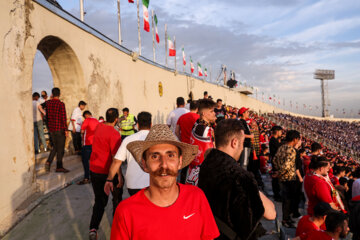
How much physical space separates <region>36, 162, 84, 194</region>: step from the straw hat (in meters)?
4.00

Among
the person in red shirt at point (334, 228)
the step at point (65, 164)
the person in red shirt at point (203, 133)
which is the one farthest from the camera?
the step at point (65, 164)

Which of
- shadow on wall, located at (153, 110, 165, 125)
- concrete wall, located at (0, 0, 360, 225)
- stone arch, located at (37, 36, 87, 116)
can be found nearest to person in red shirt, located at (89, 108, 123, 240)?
concrete wall, located at (0, 0, 360, 225)

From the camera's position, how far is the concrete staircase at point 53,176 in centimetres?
485

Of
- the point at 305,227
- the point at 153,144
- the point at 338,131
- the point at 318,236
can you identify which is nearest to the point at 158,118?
the point at 305,227

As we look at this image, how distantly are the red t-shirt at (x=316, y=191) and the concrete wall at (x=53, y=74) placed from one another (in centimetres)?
463

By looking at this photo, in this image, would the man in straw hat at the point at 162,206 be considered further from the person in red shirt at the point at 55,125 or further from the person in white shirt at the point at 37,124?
the person in white shirt at the point at 37,124

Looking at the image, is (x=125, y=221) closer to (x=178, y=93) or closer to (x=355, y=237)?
(x=355, y=237)

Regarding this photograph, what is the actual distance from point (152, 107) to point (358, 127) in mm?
53447

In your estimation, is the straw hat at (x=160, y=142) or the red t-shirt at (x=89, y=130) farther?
the red t-shirt at (x=89, y=130)

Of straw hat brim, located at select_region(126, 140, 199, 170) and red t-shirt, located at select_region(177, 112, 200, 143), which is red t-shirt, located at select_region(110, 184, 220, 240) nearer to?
straw hat brim, located at select_region(126, 140, 199, 170)

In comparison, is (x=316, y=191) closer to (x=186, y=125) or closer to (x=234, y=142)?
(x=186, y=125)

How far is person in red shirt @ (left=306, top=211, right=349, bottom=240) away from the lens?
2.71 metres

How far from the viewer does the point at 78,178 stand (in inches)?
233

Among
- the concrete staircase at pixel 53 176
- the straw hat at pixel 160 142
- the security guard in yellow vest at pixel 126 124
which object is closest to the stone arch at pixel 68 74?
the security guard in yellow vest at pixel 126 124
